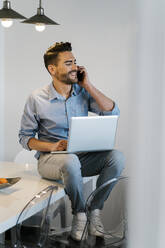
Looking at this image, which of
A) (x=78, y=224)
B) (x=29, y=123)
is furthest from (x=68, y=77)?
(x=78, y=224)

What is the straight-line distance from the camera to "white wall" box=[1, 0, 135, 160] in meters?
3.33

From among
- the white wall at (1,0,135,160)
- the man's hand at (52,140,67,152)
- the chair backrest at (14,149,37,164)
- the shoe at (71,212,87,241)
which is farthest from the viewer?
the white wall at (1,0,135,160)

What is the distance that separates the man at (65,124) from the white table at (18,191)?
9 centimetres

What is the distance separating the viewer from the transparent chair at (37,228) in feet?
4.89

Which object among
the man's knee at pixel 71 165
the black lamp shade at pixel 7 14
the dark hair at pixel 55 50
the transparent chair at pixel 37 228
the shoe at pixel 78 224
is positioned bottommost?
the shoe at pixel 78 224

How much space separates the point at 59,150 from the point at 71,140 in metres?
0.14

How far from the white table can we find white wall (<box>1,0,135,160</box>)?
36.8 inches

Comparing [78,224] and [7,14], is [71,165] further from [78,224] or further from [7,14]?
[7,14]

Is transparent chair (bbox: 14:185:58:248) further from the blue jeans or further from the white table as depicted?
the blue jeans

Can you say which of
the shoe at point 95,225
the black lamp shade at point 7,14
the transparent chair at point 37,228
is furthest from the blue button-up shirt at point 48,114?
the shoe at point 95,225

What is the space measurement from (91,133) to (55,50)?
720mm

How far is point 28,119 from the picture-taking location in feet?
8.21

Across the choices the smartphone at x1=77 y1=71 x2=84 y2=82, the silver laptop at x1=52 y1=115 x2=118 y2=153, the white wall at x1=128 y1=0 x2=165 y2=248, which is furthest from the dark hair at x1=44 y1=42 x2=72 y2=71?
the white wall at x1=128 y1=0 x2=165 y2=248

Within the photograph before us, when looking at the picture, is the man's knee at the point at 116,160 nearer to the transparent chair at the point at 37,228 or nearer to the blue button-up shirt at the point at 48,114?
the blue button-up shirt at the point at 48,114
